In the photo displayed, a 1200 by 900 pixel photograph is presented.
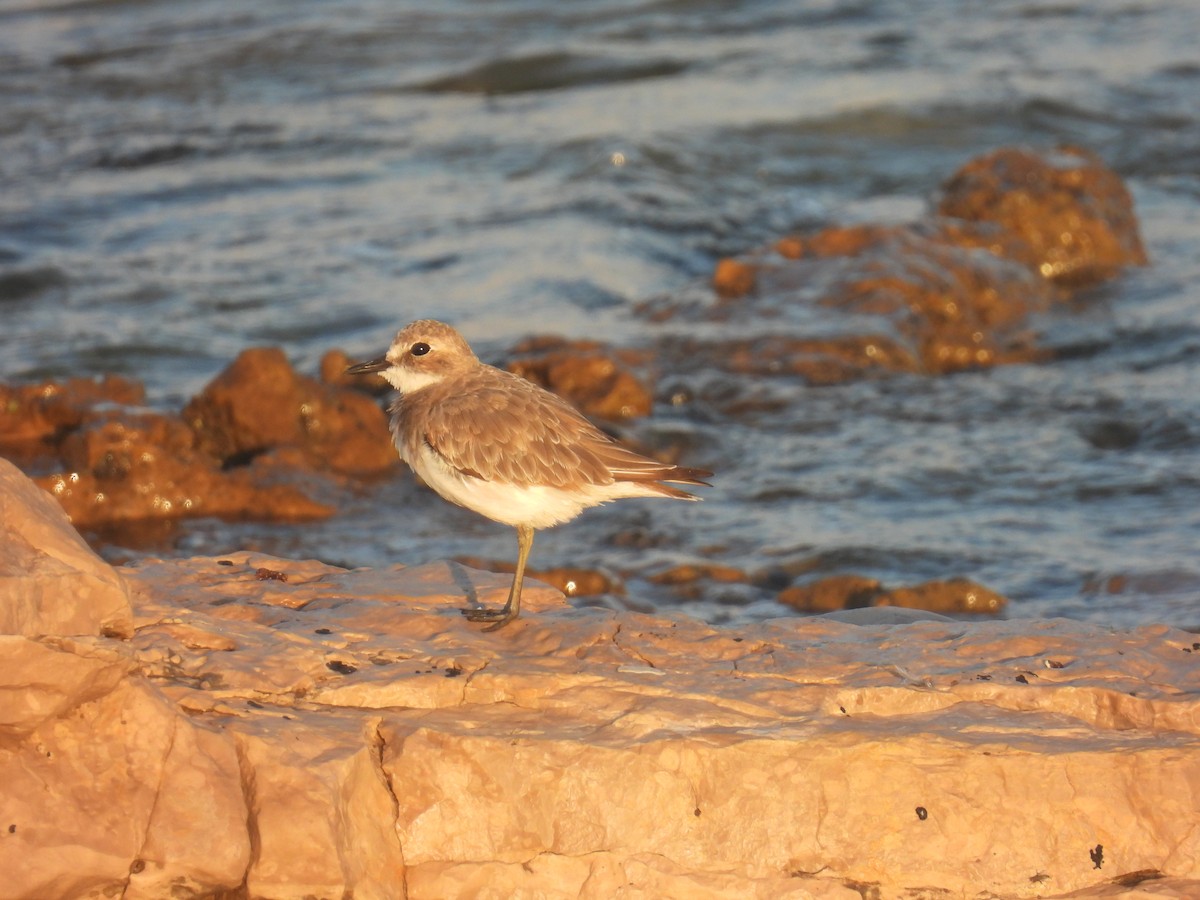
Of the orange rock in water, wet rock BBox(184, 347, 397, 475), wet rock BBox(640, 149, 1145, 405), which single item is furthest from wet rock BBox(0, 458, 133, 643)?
the orange rock in water

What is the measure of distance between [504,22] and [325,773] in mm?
22882

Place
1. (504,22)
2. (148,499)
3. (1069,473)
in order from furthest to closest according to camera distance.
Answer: (504,22)
(1069,473)
(148,499)

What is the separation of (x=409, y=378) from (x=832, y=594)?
306cm

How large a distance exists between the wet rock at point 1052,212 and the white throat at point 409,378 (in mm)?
9085

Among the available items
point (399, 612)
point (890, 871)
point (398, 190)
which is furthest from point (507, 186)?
point (890, 871)

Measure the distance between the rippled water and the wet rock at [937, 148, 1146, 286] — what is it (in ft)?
2.04

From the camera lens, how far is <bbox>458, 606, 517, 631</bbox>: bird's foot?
5723mm

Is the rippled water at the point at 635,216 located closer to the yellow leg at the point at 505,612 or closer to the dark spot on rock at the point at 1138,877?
the yellow leg at the point at 505,612

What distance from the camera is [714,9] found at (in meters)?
25.9

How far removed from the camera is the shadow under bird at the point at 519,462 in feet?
19.8

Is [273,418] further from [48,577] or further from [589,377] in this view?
[48,577]

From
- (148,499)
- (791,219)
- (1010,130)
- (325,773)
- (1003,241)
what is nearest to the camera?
(325,773)

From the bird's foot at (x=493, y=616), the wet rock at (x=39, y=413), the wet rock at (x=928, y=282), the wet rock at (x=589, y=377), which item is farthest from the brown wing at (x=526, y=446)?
the wet rock at (x=928, y=282)

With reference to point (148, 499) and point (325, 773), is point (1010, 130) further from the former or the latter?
point (325, 773)
